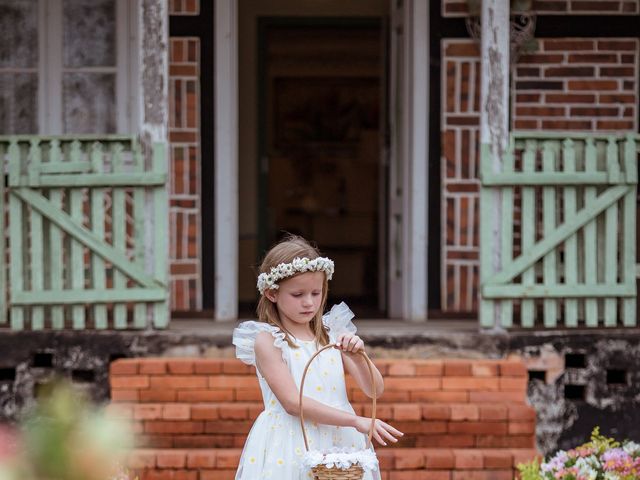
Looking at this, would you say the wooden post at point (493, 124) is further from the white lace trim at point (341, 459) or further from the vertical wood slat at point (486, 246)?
the white lace trim at point (341, 459)

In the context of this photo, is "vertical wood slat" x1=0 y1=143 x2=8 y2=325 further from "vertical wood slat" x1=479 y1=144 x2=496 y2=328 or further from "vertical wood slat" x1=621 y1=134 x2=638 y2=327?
"vertical wood slat" x1=621 y1=134 x2=638 y2=327

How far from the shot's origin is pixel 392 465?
5.39 meters

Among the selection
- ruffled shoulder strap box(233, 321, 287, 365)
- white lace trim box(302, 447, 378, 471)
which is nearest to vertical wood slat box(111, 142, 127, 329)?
ruffled shoulder strap box(233, 321, 287, 365)

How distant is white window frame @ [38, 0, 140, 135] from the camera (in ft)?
24.2

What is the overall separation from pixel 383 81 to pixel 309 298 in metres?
5.14

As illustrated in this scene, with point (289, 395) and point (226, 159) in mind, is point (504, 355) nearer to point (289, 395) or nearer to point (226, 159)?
point (226, 159)

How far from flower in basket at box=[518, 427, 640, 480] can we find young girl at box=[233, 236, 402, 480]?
1052 mm

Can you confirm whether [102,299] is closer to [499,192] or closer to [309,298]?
[499,192]

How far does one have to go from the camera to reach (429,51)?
734 cm

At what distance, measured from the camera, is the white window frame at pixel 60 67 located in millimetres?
7367

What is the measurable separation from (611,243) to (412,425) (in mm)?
1656

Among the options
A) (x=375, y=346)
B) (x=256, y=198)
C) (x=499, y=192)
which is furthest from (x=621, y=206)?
(x=256, y=198)

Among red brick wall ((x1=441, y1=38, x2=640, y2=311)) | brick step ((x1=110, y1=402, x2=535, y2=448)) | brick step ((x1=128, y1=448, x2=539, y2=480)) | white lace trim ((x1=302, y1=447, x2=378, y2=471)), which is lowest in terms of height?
brick step ((x1=128, y1=448, x2=539, y2=480))

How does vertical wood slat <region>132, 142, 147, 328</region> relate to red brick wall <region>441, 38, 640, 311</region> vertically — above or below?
below
